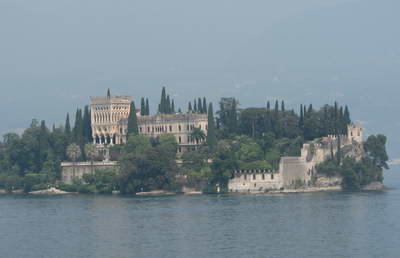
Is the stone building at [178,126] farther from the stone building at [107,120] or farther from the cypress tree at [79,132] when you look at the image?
the cypress tree at [79,132]

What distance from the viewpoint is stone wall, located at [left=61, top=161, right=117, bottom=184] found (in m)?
120

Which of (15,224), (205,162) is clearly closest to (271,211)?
(15,224)

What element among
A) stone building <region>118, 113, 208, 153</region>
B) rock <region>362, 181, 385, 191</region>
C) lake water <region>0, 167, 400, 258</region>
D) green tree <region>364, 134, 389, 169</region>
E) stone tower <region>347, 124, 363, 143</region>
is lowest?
lake water <region>0, 167, 400, 258</region>

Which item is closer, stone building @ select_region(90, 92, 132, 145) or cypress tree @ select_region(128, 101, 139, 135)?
cypress tree @ select_region(128, 101, 139, 135)

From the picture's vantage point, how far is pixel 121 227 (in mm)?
77688

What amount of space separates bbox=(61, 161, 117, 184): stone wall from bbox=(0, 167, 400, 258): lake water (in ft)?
51.9

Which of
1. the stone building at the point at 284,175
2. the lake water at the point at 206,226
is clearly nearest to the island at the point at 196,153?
the stone building at the point at 284,175

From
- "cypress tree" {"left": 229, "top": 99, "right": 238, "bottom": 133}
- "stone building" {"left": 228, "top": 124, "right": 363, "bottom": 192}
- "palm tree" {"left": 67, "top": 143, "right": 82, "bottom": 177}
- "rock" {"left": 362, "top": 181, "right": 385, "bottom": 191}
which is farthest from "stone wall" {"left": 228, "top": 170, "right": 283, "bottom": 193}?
"palm tree" {"left": 67, "top": 143, "right": 82, "bottom": 177}

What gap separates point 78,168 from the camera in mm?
120312

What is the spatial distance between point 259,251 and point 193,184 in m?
46.3

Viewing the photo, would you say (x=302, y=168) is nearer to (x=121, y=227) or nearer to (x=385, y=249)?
(x=121, y=227)

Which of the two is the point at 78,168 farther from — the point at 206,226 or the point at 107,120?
the point at 206,226

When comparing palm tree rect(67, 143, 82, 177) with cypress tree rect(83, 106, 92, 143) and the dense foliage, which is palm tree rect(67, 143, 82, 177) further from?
the dense foliage

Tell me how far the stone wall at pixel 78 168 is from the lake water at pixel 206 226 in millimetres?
15805
